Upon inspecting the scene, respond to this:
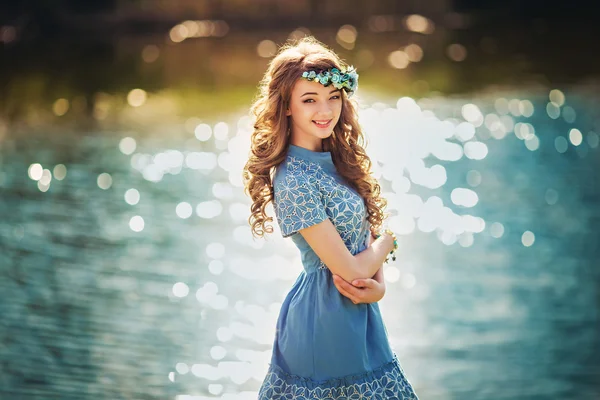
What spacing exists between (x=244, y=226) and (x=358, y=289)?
Result: 23.4 feet

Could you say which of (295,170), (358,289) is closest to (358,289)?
(358,289)

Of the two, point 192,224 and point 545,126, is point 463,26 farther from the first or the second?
point 192,224

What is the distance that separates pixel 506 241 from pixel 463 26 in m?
21.5

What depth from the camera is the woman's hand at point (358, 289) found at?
3.59 m

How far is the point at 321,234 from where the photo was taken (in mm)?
3568

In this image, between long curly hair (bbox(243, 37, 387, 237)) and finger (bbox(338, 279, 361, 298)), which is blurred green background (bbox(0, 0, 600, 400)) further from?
finger (bbox(338, 279, 361, 298))

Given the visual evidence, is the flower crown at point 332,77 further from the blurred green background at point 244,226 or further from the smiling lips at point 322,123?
the blurred green background at point 244,226

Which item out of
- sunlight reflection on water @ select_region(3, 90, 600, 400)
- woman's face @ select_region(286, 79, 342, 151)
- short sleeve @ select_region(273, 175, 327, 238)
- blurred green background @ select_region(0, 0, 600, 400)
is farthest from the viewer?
sunlight reflection on water @ select_region(3, 90, 600, 400)

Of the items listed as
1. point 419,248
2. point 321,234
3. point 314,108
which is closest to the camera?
point 321,234

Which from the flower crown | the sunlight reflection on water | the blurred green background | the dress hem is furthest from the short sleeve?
the blurred green background

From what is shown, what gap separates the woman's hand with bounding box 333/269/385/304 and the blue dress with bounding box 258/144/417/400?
0.19ft

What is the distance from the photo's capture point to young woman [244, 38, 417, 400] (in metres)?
3.59

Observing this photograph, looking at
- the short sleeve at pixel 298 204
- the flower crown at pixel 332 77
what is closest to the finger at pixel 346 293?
the short sleeve at pixel 298 204

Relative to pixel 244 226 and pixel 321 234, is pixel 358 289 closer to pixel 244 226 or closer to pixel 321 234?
pixel 321 234
